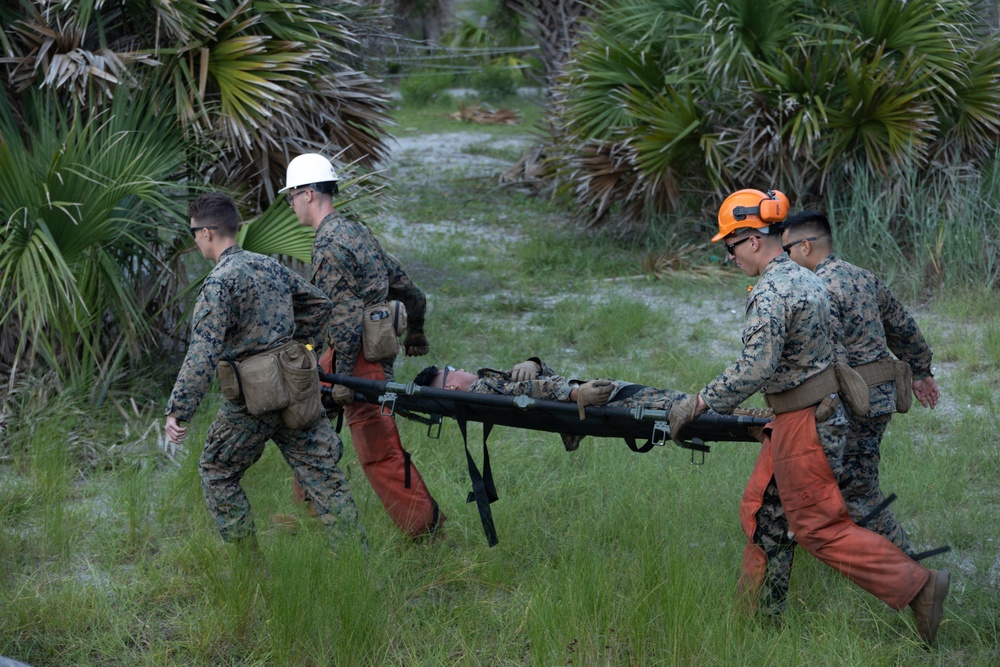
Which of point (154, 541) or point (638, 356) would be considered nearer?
point (154, 541)

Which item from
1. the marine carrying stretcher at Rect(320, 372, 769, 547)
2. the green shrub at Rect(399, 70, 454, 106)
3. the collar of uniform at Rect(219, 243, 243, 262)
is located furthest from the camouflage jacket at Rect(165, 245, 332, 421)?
the green shrub at Rect(399, 70, 454, 106)

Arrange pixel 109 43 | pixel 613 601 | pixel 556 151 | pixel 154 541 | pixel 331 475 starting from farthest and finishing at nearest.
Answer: pixel 556 151 < pixel 109 43 < pixel 154 541 < pixel 331 475 < pixel 613 601

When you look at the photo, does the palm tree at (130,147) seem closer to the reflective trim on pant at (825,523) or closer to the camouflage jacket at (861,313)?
the camouflage jacket at (861,313)

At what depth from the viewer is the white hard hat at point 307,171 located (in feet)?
17.0

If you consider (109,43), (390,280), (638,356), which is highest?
(109,43)

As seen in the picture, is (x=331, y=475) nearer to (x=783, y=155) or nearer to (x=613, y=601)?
(x=613, y=601)

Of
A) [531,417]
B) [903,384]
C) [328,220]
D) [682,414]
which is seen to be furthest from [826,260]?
[328,220]

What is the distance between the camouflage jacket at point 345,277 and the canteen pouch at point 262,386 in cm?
67

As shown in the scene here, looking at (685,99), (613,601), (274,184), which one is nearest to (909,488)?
(613,601)

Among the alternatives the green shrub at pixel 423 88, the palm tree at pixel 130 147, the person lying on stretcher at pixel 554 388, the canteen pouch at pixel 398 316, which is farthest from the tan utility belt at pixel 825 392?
the green shrub at pixel 423 88

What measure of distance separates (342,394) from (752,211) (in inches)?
81.3

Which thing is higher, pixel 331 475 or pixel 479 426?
pixel 331 475

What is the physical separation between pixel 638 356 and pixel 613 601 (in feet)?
14.1

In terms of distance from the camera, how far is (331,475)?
15.6 ft
